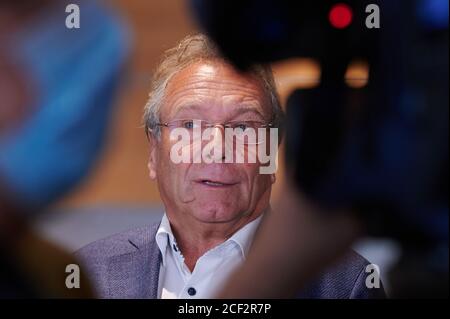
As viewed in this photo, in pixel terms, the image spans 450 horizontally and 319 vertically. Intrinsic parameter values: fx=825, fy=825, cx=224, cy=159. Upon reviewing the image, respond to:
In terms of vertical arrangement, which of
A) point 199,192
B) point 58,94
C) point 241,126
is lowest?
point 199,192

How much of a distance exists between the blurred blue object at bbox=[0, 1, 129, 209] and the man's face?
153mm

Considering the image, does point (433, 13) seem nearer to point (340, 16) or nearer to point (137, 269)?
point (340, 16)

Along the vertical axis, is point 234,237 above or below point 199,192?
below

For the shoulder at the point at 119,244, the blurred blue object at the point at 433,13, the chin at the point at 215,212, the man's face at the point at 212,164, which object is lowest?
the shoulder at the point at 119,244

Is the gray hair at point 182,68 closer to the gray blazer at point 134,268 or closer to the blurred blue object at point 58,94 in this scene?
the blurred blue object at point 58,94

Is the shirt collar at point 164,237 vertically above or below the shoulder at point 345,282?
above

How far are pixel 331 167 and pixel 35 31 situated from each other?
0.79 metres

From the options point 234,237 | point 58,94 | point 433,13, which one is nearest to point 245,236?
point 234,237

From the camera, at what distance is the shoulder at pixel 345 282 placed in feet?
6.70

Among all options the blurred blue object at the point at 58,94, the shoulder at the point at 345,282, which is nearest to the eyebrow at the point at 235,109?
the blurred blue object at the point at 58,94

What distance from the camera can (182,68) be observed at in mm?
2000

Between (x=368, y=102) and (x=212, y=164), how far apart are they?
417 millimetres

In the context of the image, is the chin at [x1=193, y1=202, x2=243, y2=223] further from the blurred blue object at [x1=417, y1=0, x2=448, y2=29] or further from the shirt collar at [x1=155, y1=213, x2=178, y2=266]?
the blurred blue object at [x1=417, y1=0, x2=448, y2=29]
